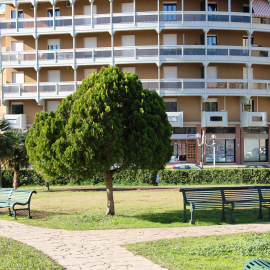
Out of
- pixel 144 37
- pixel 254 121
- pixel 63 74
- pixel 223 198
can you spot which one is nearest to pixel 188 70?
pixel 144 37

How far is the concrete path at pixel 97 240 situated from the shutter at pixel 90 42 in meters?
30.4

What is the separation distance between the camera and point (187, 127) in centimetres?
3841

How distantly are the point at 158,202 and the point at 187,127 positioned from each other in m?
23.4

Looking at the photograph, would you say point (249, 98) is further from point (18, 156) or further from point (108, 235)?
point (108, 235)

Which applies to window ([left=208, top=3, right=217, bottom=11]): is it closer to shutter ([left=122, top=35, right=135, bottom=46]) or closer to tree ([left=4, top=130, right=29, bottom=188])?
shutter ([left=122, top=35, right=135, bottom=46])

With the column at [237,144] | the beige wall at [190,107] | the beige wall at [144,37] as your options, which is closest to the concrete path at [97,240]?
the beige wall at [190,107]

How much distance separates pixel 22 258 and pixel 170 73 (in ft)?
111

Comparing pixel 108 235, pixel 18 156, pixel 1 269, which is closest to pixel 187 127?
pixel 18 156

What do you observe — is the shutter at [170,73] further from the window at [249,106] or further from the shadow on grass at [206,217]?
the shadow on grass at [206,217]

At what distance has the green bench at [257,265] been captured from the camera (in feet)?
12.6

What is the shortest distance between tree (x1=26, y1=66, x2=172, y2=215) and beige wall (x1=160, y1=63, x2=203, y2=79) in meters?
27.4

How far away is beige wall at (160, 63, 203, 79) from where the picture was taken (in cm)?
3841

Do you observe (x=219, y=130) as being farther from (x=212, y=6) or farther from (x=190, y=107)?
(x=212, y=6)

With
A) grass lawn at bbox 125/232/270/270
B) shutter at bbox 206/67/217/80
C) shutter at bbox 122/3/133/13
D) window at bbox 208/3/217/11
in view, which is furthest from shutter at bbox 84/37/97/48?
grass lawn at bbox 125/232/270/270
